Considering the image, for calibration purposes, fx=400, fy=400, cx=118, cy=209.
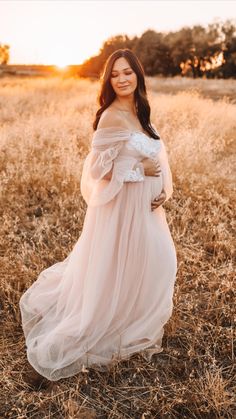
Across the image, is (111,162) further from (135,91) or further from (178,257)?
(178,257)

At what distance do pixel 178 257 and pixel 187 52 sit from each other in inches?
1260

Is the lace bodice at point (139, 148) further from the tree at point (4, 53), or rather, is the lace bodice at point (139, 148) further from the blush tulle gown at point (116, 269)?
the tree at point (4, 53)

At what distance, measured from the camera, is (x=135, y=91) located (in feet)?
8.87

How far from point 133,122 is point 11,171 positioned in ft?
9.64

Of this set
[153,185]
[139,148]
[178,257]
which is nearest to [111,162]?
[139,148]

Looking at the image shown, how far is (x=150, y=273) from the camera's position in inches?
109

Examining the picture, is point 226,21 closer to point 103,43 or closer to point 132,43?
point 132,43

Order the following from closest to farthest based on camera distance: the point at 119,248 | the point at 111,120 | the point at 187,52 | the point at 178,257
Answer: the point at 111,120
the point at 119,248
the point at 178,257
the point at 187,52

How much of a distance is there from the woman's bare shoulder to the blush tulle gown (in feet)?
0.12

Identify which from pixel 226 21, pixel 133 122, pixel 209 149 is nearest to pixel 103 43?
pixel 226 21

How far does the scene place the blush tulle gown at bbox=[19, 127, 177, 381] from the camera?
8.48ft

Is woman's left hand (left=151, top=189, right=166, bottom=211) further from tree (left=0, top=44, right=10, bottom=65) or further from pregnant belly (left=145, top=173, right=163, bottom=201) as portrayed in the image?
tree (left=0, top=44, right=10, bottom=65)

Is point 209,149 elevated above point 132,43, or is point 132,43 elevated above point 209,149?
point 132,43

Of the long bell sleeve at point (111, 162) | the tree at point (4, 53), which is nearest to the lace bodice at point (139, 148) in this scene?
the long bell sleeve at point (111, 162)
